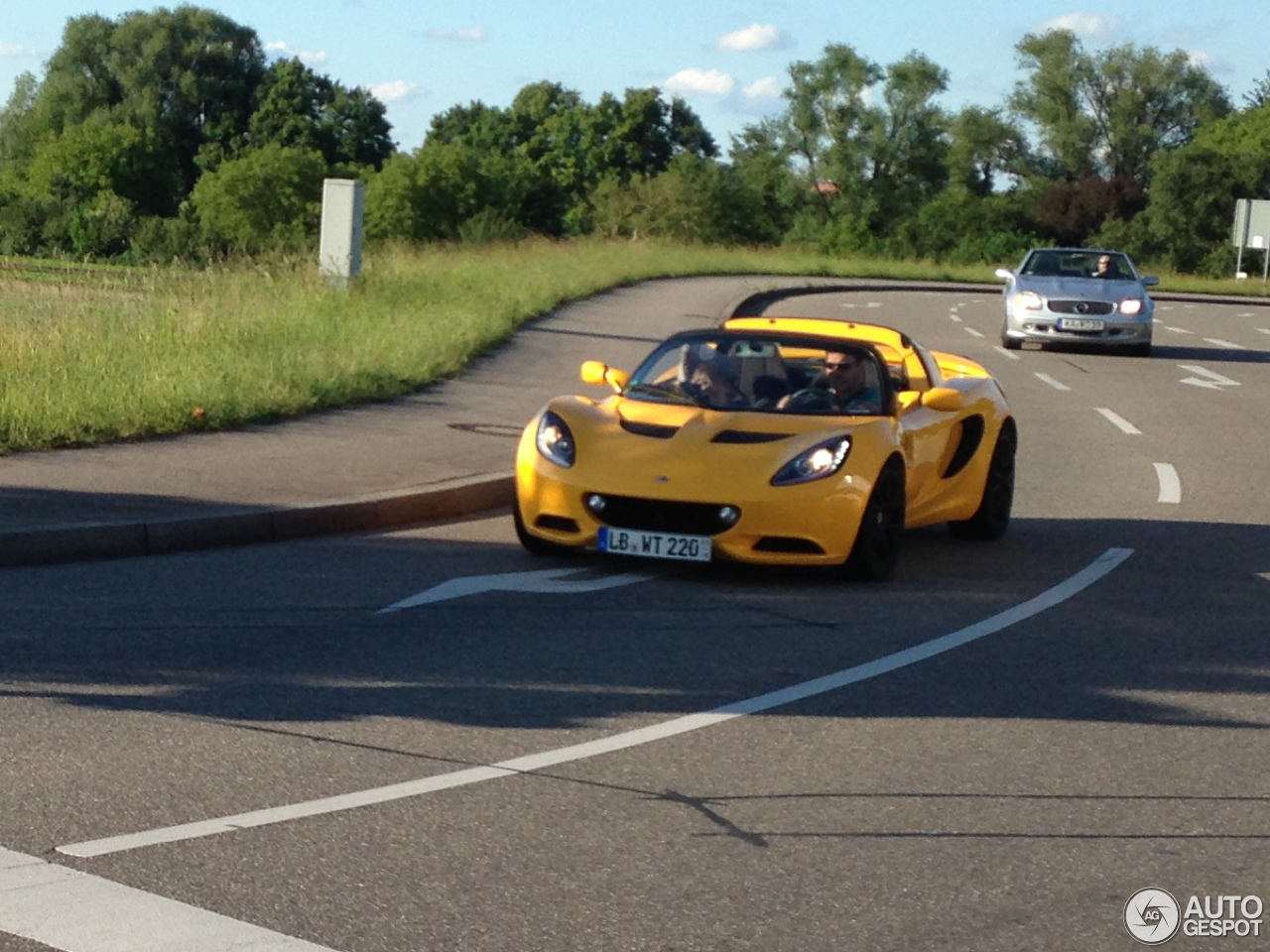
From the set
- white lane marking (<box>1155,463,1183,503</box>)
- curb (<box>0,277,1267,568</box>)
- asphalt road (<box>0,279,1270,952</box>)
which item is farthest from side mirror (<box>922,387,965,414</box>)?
white lane marking (<box>1155,463,1183,503</box>)

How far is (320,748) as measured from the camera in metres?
5.79

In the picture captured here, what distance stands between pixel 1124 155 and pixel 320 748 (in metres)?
113

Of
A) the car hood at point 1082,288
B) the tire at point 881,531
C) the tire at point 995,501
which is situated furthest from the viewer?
the car hood at point 1082,288

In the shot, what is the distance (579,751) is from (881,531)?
381 cm

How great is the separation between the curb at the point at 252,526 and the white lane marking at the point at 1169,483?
452cm

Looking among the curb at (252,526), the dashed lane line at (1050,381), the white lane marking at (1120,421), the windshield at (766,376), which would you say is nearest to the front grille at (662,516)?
the windshield at (766,376)

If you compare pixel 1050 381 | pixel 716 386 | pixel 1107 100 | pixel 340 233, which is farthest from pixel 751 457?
pixel 1107 100

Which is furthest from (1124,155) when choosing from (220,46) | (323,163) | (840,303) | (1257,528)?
(1257,528)

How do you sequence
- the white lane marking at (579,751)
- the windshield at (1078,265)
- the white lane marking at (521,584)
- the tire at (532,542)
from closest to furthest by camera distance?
the white lane marking at (579,751), the white lane marking at (521,584), the tire at (532,542), the windshield at (1078,265)

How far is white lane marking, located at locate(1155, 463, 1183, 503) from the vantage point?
43.3 ft

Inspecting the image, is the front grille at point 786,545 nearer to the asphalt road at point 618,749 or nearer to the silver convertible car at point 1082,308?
the asphalt road at point 618,749

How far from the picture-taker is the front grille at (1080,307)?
89.4ft

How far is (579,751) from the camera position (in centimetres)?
591

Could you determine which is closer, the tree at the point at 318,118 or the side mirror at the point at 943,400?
the side mirror at the point at 943,400
